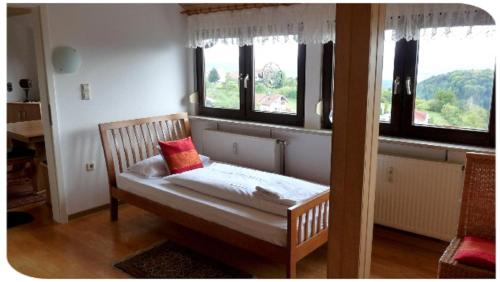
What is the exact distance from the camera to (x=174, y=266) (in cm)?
280

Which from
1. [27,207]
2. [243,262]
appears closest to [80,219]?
[27,207]

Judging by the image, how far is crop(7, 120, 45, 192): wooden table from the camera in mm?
3697

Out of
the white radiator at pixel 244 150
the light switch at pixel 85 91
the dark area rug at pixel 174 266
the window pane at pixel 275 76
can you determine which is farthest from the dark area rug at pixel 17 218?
the window pane at pixel 275 76

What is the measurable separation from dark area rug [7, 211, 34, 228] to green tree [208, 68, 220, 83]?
7.08ft

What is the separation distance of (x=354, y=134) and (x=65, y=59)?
2.67 metres

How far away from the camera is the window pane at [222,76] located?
4.25 m

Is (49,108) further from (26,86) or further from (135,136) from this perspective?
(26,86)

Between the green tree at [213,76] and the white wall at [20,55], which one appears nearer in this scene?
the green tree at [213,76]

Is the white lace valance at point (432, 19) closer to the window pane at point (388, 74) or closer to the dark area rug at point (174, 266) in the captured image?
the window pane at point (388, 74)

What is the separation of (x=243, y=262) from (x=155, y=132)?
1727 millimetres

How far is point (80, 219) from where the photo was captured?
3.62 m

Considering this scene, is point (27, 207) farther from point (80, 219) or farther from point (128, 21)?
point (128, 21)

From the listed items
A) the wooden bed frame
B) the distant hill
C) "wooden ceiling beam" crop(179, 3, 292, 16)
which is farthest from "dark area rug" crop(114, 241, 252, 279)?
"wooden ceiling beam" crop(179, 3, 292, 16)

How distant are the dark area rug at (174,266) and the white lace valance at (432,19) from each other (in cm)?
203
